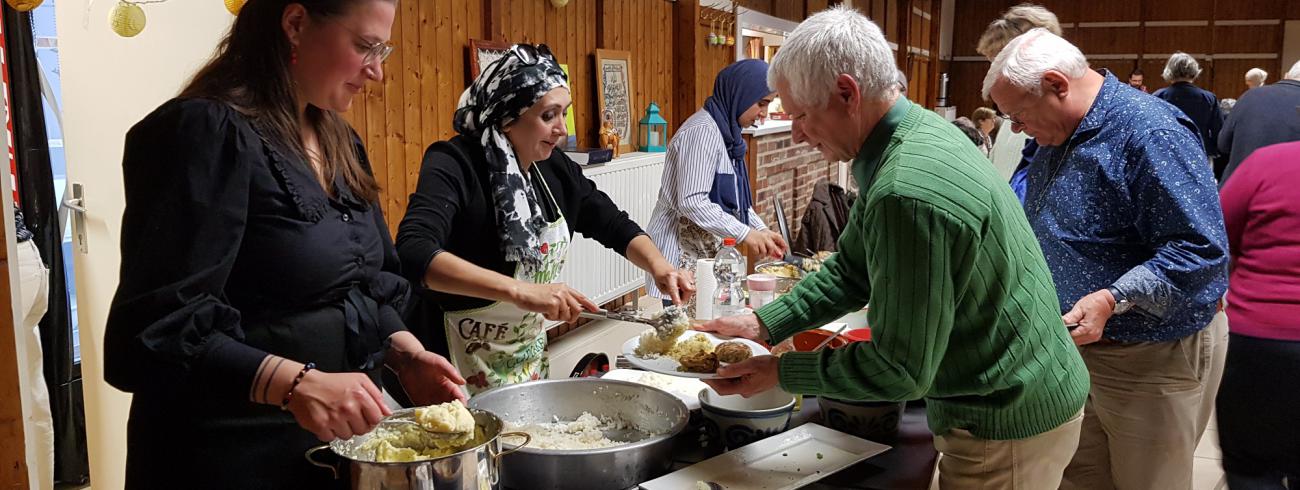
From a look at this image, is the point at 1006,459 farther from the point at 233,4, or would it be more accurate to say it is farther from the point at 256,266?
the point at 233,4

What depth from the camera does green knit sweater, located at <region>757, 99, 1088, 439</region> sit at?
1322mm

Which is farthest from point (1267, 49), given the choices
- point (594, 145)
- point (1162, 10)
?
point (594, 145)

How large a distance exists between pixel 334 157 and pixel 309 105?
3.6 inches

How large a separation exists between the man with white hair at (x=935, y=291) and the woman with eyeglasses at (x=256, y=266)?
0.63 metres

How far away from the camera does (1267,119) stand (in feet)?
14.5

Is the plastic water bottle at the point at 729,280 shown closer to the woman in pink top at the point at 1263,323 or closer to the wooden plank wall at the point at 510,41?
the woman in pink top at the point at 1263,323

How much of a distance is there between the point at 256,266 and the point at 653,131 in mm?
4437

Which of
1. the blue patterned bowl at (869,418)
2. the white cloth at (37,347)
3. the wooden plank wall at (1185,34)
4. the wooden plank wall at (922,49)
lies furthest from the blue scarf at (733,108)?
the wooden plank wall at (1185,34)

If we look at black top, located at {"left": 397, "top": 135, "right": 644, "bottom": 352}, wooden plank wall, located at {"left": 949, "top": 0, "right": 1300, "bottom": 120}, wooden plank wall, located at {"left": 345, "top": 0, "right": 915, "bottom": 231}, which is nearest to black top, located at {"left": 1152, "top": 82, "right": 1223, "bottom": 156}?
wooden plank wall, located at {"left": 345, "top": 0, "right": 915, "bottom": 231}

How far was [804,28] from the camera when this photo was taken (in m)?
1.53

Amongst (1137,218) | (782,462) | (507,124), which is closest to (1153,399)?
(1137,218)

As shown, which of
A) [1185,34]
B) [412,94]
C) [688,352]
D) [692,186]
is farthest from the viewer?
[1185,34]

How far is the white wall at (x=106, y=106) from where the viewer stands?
2.77 metres

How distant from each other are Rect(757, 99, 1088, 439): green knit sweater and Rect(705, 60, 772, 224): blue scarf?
6.29ft
